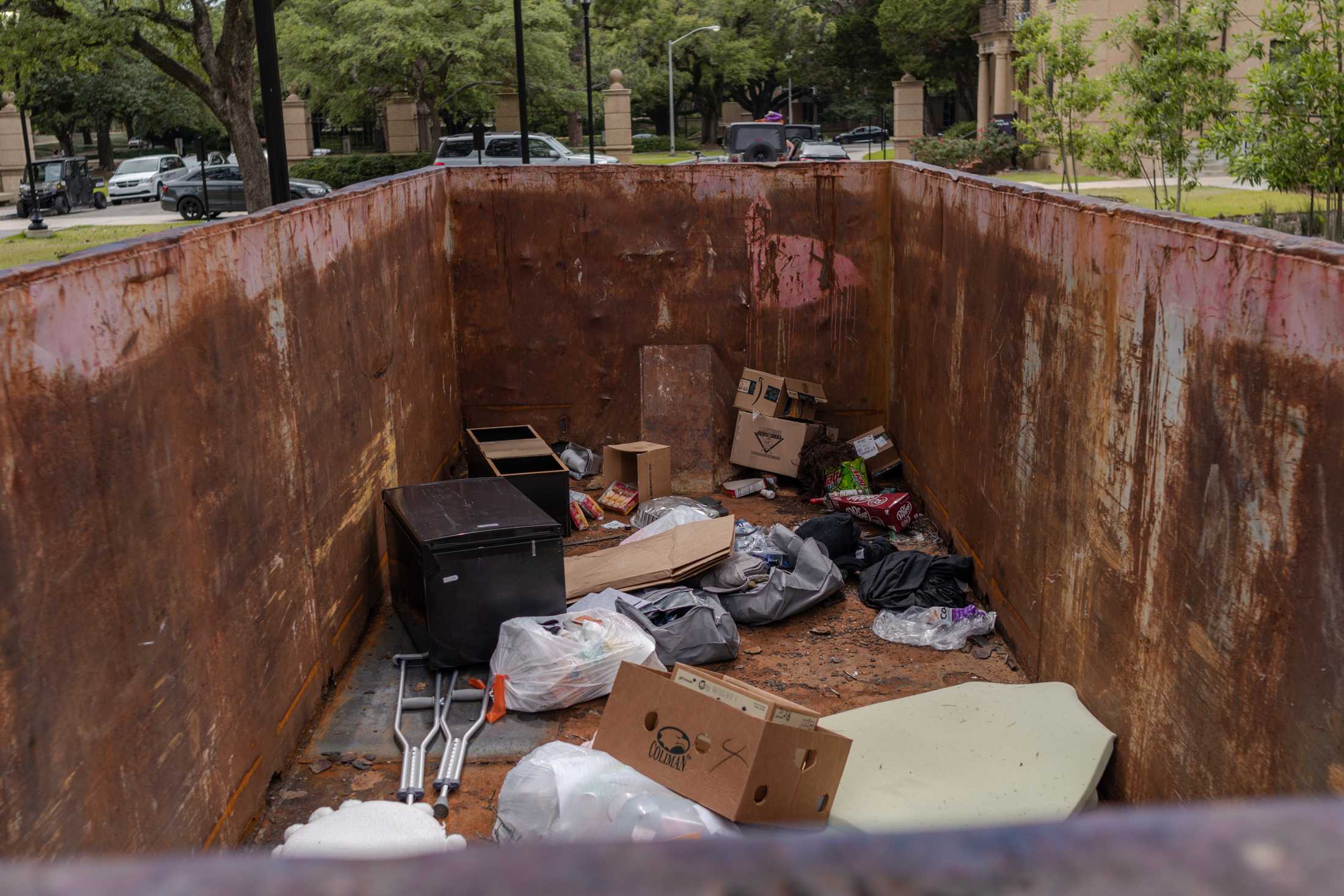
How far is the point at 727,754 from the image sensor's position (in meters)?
3.87

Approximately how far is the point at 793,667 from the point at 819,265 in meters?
4.41

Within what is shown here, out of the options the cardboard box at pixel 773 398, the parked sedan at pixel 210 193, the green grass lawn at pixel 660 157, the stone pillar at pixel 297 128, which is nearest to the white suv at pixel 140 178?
the stone pillar at pixel 297 128

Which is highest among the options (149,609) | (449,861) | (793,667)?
(449,861)

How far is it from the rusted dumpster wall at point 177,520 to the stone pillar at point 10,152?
121ft

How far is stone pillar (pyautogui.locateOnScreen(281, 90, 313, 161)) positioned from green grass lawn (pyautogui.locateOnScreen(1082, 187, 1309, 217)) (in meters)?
26.3

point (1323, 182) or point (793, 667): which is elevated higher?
point (1323, 182)

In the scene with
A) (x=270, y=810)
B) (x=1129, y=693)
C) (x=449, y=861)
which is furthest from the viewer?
(x=270, y=810)

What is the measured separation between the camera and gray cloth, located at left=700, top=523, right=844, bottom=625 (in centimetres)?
630

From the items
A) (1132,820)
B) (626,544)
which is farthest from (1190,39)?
(1132,820)

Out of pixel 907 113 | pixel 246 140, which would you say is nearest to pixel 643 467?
pixel 246 140

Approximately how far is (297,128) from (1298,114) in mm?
35451

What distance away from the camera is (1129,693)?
4.09 m

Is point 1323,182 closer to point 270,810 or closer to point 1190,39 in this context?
point 1190,39

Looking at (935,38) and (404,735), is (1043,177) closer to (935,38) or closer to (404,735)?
(935,38)
